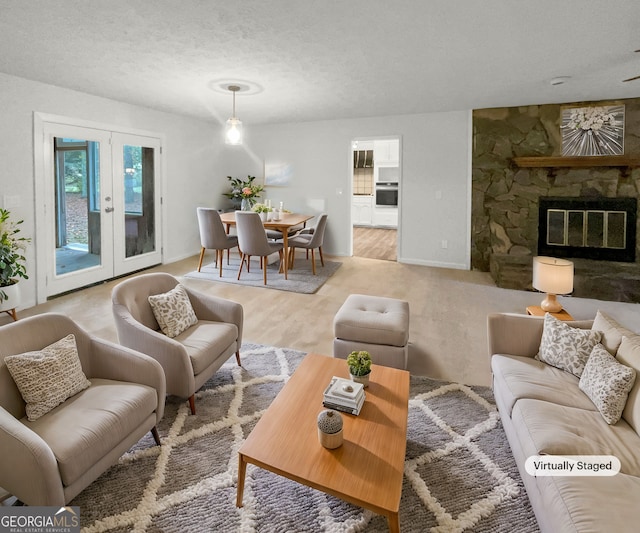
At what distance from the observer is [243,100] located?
4.96m

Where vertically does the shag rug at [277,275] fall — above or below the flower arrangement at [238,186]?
below

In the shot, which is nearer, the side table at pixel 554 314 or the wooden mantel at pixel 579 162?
the side table at pixel 554 314

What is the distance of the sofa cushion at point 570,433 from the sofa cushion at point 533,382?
0.19 ft

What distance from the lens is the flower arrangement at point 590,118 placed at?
5047 mm

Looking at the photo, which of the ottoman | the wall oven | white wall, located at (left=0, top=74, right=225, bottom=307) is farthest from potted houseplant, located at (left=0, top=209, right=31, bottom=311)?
the wall oven

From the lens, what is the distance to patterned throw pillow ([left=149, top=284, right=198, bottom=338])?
2.51 meters

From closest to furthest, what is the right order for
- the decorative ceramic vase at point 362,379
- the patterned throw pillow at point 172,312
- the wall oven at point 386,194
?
1. the decorative ceramic vase at point 362,379
2. the patterned throw pillow at point 172,312
3. the wall oven at point 386,194

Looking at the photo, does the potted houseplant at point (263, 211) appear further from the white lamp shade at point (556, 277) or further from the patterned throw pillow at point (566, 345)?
the patterned throw pillow at point (566, 345)

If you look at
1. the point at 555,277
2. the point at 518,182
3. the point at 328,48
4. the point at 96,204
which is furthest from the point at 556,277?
the point at 96,204

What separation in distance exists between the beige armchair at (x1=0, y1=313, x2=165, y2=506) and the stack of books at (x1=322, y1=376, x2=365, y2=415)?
0.85 meters

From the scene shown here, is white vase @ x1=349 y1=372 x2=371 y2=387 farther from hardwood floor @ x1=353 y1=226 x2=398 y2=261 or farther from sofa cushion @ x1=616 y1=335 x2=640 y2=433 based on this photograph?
hardwood floor @ x1=353 y1=226 x2=398 y2=261

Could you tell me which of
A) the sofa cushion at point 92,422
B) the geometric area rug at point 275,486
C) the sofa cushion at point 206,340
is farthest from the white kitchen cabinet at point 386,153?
the sofa cushion at point 92,422

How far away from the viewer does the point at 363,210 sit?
35.5 ft

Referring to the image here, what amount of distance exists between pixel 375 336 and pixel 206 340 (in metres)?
1.14
